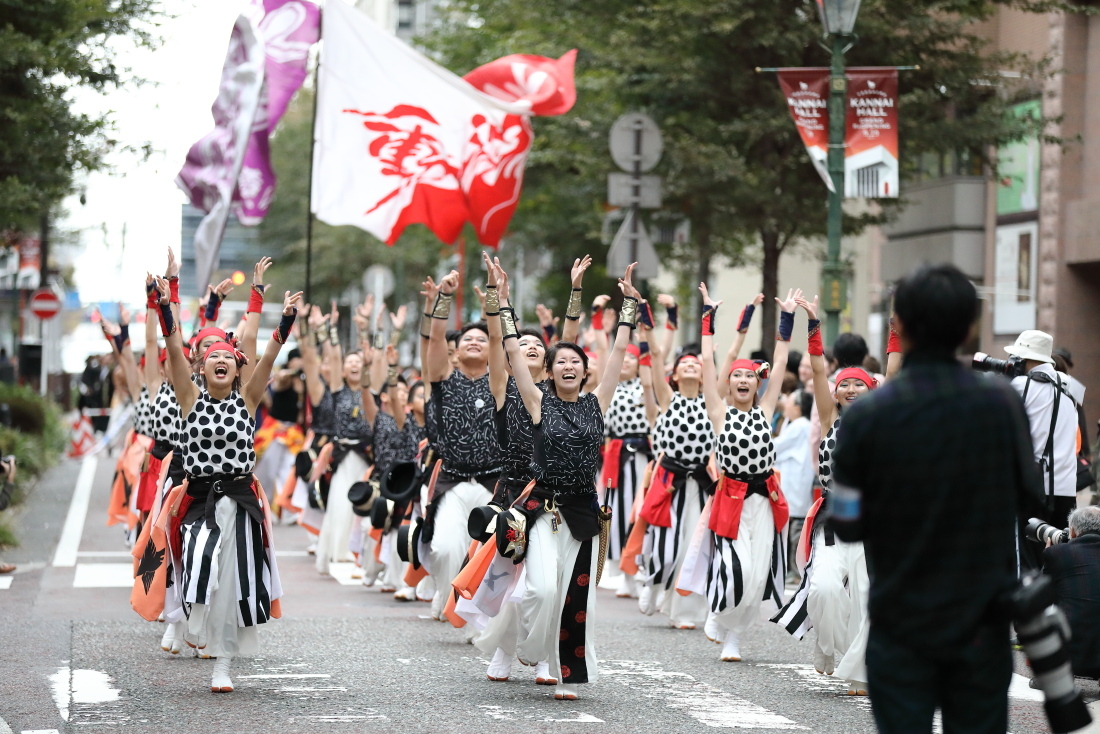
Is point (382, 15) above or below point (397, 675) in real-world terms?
above

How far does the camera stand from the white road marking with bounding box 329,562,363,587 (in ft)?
45.5

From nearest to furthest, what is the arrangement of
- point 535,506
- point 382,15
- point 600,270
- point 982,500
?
point 982,500 < point 535,506 < point 600,270 < point 382,15

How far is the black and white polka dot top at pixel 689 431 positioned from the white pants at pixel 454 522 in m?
1.66

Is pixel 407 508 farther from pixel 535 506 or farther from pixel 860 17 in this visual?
pixel 860 17

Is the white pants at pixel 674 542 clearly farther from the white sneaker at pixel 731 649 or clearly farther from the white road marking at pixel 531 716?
the white road marking at pixel 531 716

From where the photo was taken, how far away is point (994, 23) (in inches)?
1029

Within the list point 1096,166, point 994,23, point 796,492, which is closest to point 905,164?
point 1096,166

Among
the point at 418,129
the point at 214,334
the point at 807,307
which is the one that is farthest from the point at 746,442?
the point at 418,129

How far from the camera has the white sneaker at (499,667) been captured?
28.6 feet

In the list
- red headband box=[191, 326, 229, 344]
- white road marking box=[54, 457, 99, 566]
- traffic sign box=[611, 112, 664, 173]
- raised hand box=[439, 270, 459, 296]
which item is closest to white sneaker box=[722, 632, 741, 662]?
raised hand box=[439, 270, 459, 296]

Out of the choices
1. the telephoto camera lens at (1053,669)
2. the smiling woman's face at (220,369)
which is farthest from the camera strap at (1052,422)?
the telephoto camera lens at (1053,669)

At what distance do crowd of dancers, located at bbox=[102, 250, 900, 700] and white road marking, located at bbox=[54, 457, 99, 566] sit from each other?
1.11 metres

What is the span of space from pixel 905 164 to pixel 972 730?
1697 cm

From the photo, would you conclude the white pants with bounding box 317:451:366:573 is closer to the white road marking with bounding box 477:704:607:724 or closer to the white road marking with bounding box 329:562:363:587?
the white road marking with bounding box 329:562:363:587
